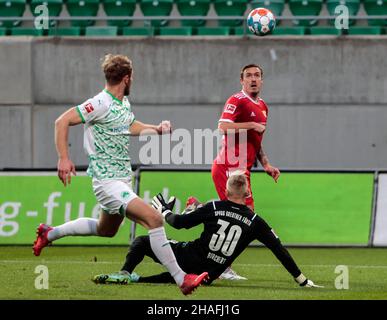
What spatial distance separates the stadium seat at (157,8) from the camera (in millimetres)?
21094

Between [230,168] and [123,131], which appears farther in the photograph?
[230,168]

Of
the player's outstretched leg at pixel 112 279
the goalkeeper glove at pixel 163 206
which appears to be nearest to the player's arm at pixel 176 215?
the goalkeeper glove at pixel 163 206

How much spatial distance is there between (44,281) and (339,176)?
6503 mm

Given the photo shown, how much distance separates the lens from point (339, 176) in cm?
1595

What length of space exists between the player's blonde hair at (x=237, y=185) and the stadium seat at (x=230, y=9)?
35.8 ft

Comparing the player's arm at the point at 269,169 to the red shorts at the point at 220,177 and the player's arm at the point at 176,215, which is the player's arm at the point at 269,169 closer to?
the red shorts at the point at 220,177

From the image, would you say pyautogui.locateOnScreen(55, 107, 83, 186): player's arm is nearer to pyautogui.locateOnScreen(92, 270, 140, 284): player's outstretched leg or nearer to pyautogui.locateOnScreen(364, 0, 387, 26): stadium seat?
pyautogui.locateOnScreen(92, 270, 140, 284): player's outstretched leg

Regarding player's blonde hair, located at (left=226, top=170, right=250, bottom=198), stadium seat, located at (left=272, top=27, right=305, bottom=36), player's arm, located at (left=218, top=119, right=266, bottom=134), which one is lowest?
player's blonde hair, located at (left=226, top=170, right=250, bottom=198)

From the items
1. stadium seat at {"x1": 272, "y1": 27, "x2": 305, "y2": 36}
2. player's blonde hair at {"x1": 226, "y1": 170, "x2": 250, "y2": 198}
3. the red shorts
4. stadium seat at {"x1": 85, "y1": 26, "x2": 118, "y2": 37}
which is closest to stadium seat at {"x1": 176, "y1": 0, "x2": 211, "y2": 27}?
stadium seat at {"x1": 85, "y1": 26, "x2": 118, "y2": 37}

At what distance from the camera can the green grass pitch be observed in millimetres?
9578

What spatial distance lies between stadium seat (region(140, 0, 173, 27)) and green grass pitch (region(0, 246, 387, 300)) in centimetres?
681

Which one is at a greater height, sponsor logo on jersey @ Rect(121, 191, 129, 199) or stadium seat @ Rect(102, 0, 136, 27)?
stadium seat @ Rect(102, 0, 136, 27)
